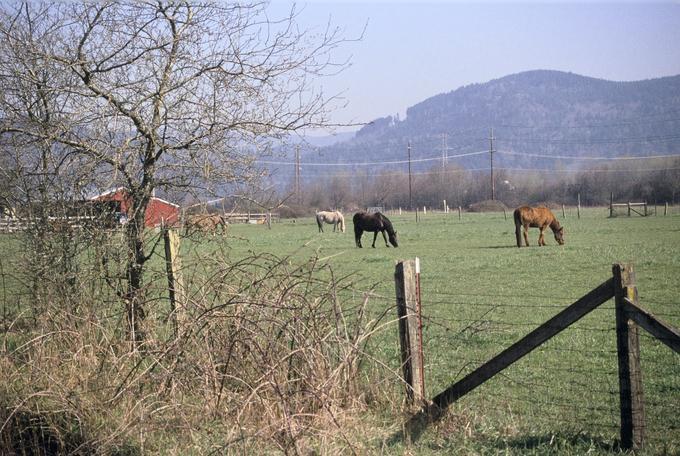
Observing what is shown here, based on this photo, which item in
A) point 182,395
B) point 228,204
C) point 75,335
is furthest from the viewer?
point 228,204

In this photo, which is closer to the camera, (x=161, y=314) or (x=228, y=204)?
(x=161, y=314)

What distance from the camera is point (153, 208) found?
9.02m

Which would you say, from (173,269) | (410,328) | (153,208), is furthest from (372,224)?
(410,328)

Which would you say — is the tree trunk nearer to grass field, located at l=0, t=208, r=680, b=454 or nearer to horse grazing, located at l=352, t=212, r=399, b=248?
grass field, located at l=0, t=208, r=680, b=454

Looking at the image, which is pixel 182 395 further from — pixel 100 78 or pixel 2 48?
pixel 2 48

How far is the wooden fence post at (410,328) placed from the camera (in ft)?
20.5

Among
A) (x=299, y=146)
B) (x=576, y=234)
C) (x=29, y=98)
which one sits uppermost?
(x=29, y=98)

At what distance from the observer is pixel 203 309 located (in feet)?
20.5

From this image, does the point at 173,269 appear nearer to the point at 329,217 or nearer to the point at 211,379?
the point at 211,379

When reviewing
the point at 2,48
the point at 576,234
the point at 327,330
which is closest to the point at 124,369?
the point at 327,330

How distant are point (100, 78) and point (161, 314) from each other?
2753 mm

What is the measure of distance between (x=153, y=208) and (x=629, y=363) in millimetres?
5640

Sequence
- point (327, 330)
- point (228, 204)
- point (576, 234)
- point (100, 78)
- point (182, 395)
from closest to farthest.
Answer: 1. point (182, 395)
2. point (327, 330)
3. point (100, 78)
4. point (228, 204)
5. point (576, 234)

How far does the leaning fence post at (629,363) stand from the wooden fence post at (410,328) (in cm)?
154
